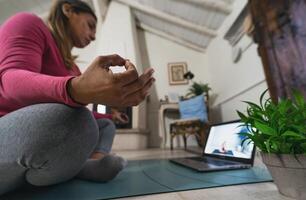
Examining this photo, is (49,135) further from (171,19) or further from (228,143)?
(171,19)

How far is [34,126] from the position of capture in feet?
1.24

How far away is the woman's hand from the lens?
11.7 inches

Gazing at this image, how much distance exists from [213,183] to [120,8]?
2900 mm

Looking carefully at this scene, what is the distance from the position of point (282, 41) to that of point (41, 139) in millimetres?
929

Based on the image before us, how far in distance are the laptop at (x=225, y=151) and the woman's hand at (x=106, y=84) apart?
429 millimetres

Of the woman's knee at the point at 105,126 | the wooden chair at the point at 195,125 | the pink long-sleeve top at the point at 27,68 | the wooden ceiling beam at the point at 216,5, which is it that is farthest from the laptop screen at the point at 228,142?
the wooden ceiling beam at the point at 216,5

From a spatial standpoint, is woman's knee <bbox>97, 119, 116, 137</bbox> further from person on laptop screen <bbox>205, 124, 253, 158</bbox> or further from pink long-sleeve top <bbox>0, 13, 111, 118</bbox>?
person on laptop screen <bbox>205, 124, 253, 158</bbox>

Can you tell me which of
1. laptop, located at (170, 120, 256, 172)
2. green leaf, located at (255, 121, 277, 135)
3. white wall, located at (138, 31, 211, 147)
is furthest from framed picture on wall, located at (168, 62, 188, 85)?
green leaf, located at (255, 121, 277, 135)

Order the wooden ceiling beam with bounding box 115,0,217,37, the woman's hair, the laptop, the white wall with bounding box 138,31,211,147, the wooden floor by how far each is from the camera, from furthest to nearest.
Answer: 1. the white wall with bounding box 138,31,211,147
2. the wooden ceiling beam with bounding box 115,0,217,37
3. the laptop
4. the woman's hair
5. the wooden floor

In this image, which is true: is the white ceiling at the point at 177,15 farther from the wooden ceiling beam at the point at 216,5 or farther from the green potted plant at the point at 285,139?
the green potted plant at the point at 285,139

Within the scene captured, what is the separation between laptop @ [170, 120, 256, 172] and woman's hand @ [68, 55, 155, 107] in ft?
1.41

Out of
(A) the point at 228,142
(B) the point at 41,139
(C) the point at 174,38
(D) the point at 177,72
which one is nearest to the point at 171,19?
(C) the point at 174,38

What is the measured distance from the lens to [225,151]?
0.91 m

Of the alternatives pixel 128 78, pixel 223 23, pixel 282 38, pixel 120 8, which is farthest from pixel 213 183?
pixel 120 8
